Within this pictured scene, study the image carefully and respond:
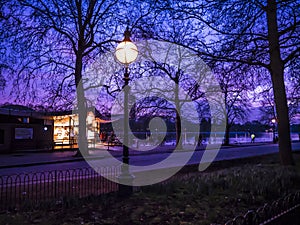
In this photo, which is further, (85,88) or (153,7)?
(85,88)

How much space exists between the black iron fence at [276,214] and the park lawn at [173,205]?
4.08 ft

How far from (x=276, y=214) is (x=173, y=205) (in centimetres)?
258

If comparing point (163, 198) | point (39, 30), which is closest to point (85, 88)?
point (39, 30)

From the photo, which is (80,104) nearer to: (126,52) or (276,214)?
(126,52)

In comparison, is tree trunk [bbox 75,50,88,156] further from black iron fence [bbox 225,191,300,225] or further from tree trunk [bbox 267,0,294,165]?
black iron fence [bbox 225,191,300,225]

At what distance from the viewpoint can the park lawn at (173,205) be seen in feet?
16.8

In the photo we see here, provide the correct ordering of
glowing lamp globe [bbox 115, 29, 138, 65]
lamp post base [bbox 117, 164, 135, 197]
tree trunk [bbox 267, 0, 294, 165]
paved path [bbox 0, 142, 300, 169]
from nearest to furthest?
lamp post base [bbox 117, 164, 135, 197]
glowing lamp globe [bbox 115, 29, 138, 65]
tree trunk [bbox 267, 0, 294, 165]
paved path [bbox 0, 142, 300, 169]

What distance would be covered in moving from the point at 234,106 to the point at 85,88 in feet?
85.9

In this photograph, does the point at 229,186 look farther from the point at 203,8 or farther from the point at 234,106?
the point at 234,106

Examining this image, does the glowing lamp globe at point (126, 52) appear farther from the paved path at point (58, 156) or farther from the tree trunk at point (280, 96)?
the paved path at point (58, 156)

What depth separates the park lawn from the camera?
5114 mm

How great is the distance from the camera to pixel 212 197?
6.24 m

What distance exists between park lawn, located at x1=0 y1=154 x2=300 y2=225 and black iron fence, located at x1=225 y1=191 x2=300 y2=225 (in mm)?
1244

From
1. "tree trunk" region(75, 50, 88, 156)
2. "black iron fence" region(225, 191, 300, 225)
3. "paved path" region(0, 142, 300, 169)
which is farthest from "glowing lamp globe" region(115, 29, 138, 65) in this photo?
"tree trunk" region(75, 50, 88, 156)
